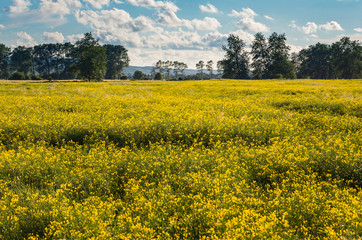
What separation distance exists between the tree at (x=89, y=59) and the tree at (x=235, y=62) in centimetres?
5040

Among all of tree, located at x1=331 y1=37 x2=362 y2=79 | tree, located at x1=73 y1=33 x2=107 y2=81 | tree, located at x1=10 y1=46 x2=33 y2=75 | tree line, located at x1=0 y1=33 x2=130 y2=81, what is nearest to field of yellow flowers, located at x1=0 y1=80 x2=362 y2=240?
tree, located at x1=73 y1=33 x2=107 y2=81

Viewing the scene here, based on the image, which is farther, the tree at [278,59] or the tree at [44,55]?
the tree at [44,55]

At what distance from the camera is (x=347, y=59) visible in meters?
86.3

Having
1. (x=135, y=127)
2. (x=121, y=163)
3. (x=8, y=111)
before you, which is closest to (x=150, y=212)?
(x=121, y=163)

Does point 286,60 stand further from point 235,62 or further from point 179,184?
point 179,184

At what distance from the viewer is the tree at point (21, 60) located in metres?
124

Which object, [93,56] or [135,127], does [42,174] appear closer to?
[135,127]

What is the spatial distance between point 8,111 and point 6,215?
33.8ft

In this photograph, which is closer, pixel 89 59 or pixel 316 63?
pixel 89 59

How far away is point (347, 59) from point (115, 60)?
356ft

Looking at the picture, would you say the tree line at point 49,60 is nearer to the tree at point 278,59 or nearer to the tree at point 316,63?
the tree at point 278,59

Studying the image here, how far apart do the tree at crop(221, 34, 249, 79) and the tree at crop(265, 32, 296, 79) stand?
373 inches

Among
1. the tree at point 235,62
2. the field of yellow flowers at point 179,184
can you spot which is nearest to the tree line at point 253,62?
the tree at point 235,62

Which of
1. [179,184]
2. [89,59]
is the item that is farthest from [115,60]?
[179,184]
